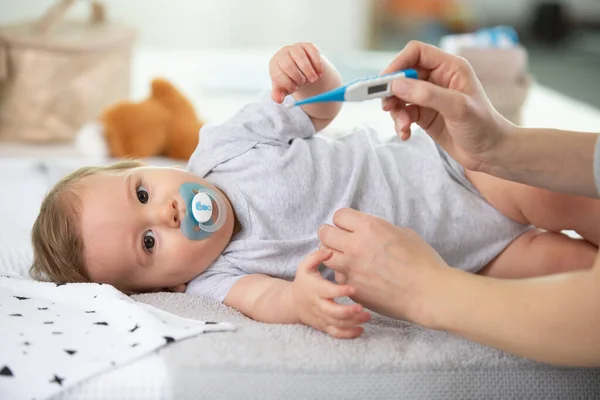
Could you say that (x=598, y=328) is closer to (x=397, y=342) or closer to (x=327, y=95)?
(x=397, y=342)

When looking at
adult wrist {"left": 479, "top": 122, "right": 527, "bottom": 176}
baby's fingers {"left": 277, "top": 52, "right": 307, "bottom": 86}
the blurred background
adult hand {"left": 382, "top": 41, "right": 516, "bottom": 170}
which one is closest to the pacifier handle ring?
baby's fingers {"left": 277, "top": 52, "right": 307, "bottom": 86}

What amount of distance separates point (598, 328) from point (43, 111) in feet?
7.46

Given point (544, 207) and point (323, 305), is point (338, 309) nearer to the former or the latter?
point (323, 305)

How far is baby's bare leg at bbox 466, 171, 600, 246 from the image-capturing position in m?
1.07

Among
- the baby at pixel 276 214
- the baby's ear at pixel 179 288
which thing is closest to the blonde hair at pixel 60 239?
the baby at pixel 276 214

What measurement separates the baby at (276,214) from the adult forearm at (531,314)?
1.04 feet

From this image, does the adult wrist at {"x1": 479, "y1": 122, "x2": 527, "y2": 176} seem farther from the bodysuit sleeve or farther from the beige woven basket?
the beige woven basket

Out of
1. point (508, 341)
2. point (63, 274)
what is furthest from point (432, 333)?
point (63, 274)

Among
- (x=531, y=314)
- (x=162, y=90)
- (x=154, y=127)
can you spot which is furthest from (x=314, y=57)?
(x=162, y=90)

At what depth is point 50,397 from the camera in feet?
2.66

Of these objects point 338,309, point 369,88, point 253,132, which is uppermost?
point 369,88

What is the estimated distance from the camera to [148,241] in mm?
1130

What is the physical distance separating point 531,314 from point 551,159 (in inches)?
8.8

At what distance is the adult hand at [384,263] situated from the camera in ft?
2.74
